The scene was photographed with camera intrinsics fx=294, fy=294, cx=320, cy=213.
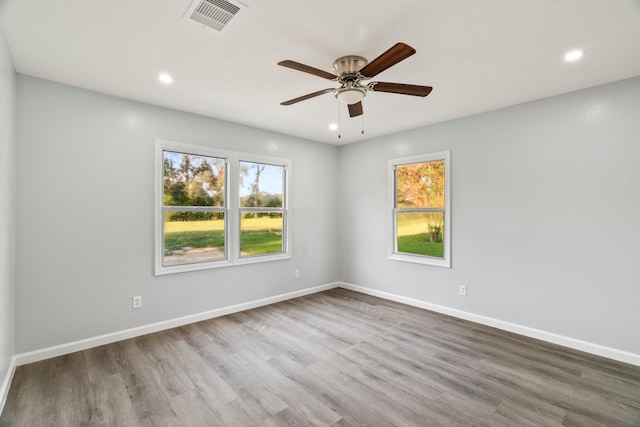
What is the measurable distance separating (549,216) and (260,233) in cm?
370

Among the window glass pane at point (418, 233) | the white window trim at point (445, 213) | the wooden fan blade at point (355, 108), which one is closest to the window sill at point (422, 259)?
the white window trim at point (445, 213)

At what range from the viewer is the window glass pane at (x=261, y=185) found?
4344 millimetres

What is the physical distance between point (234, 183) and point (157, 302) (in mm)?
1769

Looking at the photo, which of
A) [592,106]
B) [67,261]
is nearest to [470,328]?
[592,106]

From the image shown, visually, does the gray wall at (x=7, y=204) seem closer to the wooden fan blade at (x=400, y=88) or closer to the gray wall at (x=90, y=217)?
the gray wall at (x=90, y=217)

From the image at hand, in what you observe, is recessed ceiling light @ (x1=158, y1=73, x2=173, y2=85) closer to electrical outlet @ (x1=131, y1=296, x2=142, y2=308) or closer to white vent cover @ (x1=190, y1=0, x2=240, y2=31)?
white vent cover @ (x1=190, y1=0, x2=240, y2=31)

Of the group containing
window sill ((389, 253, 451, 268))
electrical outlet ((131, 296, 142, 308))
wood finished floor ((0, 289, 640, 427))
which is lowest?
wood finished floor ((0, 289, 640, 427))

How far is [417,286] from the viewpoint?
14.4 feet

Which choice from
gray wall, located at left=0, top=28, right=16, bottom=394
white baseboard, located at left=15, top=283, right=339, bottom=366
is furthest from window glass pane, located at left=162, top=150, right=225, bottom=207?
white baseboard, located at left=15, top=283, right=339, bottom=366

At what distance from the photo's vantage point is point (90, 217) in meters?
3.05

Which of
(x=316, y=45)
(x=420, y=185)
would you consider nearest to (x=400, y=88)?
Result: (x=316, y=45)

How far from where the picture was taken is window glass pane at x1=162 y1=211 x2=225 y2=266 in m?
3.63

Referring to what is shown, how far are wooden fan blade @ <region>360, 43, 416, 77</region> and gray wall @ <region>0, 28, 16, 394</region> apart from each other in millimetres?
2595

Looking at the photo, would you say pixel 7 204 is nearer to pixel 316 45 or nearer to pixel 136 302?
pixel 136 302
